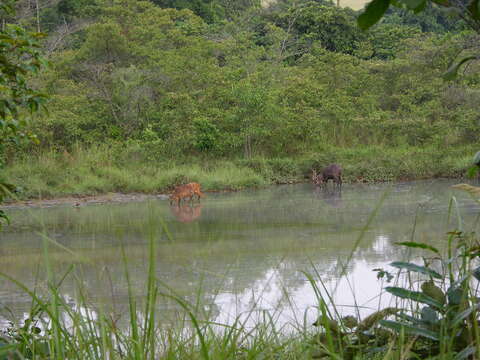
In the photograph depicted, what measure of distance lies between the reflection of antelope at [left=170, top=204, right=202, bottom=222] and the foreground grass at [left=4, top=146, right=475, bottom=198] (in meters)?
2.72

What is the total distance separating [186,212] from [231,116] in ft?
21.2

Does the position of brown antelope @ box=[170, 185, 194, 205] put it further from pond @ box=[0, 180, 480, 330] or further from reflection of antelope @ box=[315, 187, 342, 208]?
reflection of antelope @ box=[315, 187, 342, 208]

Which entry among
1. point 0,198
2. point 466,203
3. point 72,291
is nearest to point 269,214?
point 466,203

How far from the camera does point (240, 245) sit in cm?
605

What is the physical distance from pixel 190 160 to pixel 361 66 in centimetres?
684

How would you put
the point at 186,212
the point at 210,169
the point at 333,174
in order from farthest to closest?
the point at 210,169, the point at 333,174, the point at 186,212

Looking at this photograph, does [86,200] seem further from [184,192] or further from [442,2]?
[442,2]

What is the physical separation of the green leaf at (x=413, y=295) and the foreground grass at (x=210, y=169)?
10672mm

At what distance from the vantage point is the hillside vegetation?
1370 cm

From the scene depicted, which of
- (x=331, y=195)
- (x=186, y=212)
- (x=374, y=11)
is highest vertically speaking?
(x=374, y=11)

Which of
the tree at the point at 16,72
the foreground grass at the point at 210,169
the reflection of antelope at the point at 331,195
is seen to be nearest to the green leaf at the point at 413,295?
the tree at the point at 16,72

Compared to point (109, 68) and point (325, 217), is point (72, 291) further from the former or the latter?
point (109, 68)

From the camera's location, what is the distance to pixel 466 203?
8.87 metres

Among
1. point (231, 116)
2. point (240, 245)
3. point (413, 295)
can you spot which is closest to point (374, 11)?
point (413, 295)
